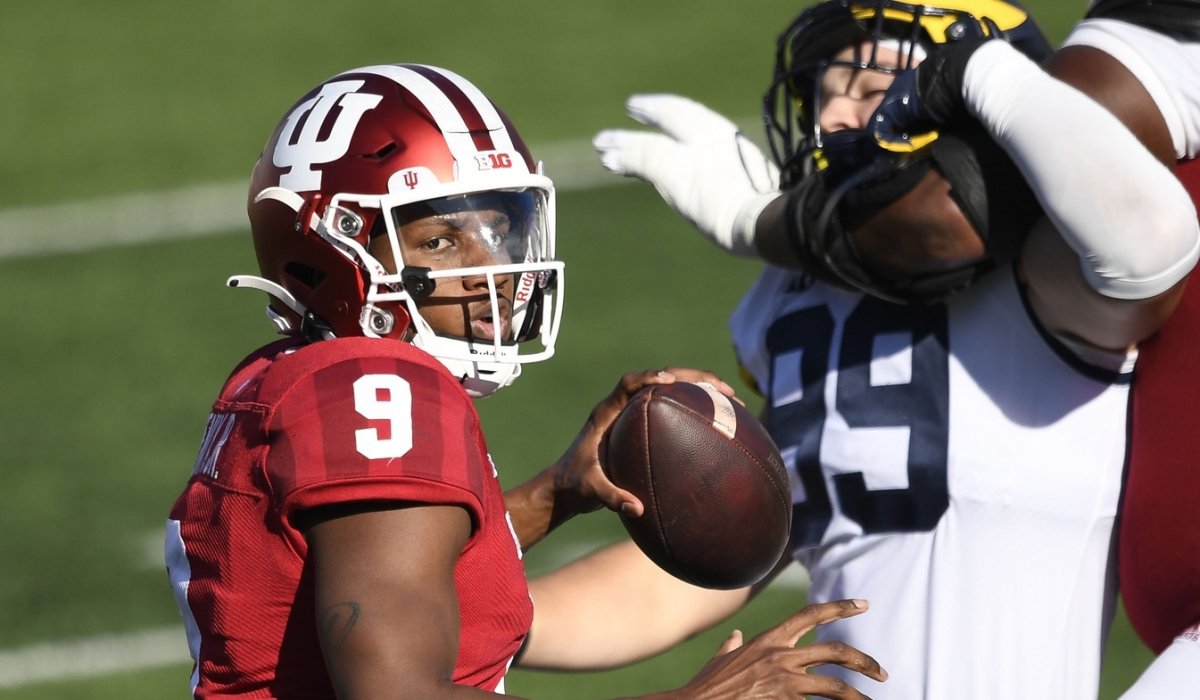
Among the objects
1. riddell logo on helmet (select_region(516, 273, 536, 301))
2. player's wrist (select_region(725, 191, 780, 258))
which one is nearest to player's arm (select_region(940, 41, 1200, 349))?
player's wrist (select_region(725, 191, 780, 258))

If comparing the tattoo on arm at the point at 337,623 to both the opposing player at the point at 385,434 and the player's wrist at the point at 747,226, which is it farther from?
the player's wrist at the point at 747,226

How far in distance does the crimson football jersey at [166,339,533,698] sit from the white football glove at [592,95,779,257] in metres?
0.95

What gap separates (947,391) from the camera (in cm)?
287

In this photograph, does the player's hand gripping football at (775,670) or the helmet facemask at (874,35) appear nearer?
the player's hand gripping football at (775,670)

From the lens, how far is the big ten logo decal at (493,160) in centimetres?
265

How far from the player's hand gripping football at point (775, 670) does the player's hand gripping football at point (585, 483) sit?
0.46 m

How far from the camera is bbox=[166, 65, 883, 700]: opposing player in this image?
216 centimetres

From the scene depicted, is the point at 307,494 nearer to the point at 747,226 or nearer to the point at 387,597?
the point at 387,597

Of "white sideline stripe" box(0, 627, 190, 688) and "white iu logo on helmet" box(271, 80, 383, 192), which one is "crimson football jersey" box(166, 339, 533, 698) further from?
"white sideline stripe" box(0, 627, 190, 688)

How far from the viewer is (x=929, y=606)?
286 cm

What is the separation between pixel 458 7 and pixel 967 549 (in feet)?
24.2

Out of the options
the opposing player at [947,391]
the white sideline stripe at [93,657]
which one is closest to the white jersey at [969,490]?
the opposing player at [947,391]

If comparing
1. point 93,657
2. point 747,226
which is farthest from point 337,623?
point 93,657

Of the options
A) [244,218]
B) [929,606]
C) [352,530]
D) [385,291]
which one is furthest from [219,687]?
[244,218]
